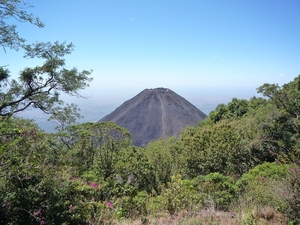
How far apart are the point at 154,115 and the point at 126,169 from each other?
84632mm

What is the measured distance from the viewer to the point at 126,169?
9180 millimetres

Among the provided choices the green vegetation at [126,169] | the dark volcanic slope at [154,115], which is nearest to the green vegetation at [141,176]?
the green vegetation at [126,169]

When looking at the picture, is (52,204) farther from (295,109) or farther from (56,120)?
(295,109)

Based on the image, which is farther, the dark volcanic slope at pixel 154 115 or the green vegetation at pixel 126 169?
the dark volcanic slope at pixel 154 115

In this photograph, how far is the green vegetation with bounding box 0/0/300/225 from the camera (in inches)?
127

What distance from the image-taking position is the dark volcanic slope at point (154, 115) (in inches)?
3334

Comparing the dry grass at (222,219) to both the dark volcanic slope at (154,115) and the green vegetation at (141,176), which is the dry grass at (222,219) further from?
the dark volcanic slope at (154,115)

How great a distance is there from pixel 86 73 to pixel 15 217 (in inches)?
309

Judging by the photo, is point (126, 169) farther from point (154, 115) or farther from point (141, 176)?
point (154, 115)

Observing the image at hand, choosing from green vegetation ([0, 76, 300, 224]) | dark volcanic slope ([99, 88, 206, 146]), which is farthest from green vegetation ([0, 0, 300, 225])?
dark volcanic slope ([99, 88, 206, 146])

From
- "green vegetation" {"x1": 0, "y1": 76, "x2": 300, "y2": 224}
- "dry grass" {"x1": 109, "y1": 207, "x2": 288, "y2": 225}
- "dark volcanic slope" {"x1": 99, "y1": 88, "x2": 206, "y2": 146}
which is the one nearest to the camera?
"green vegetation" {"x1": 0, "y1": 76, "x2": 300, "y2": 224}

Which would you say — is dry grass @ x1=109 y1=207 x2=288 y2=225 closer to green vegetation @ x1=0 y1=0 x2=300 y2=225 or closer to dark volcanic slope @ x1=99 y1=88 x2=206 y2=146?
green vegetation @ x1=0 y1=0 x2=300 y2=225

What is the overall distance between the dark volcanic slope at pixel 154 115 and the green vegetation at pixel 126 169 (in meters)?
68.2

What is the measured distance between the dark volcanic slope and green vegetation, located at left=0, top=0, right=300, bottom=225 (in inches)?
2685
